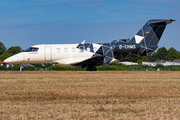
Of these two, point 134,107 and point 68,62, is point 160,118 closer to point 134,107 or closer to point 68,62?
point 134,107

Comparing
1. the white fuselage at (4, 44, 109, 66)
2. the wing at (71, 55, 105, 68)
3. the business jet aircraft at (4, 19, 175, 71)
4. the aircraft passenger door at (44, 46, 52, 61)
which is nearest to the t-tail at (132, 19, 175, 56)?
the business jet aircraft at (4, 19, 175, 71)

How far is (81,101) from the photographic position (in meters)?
8.91

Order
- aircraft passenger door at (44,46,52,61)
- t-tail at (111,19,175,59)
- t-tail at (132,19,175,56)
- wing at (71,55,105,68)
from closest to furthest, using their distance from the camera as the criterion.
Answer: wing at (71,55,105,68)
t-tail at (111,19,175,59)
aircraft passenger door at (44,46,52,61)
t-tail at (132,19,175,56)

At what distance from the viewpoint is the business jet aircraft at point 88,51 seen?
2694cm

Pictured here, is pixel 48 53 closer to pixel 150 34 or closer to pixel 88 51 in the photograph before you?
pixel 88 51

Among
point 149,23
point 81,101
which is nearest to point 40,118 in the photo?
point 81,101

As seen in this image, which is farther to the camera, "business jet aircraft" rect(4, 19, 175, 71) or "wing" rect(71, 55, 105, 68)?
"business jet aircraft" rect(4, 19, 175, 71)

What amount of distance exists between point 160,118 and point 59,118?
8.64 ft

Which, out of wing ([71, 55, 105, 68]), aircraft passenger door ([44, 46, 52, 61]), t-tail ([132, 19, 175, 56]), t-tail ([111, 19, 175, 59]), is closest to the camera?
wing ([71, 55, 105, 68])

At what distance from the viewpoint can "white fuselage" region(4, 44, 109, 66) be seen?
89.0 ft

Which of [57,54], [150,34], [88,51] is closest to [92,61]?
[88,51]

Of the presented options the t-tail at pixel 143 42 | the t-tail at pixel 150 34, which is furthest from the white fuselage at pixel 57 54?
the t-tail at pixel 150 34

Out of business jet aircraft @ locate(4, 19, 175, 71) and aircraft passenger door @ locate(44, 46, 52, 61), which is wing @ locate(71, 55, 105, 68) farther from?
aircraft passenger door @ locate(44, 46, 52, 61)

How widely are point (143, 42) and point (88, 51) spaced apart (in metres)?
6.40
